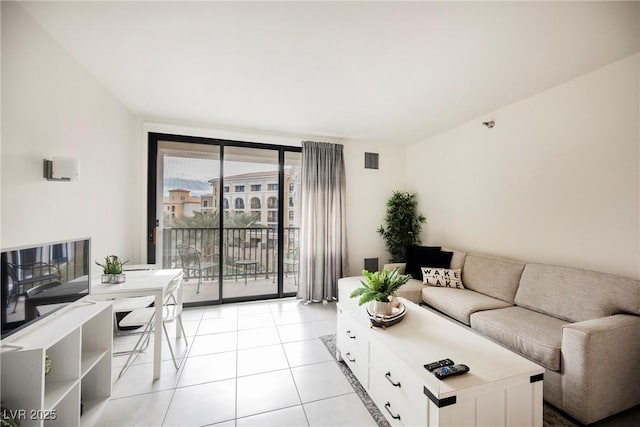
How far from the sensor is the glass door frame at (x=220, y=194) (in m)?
3.28

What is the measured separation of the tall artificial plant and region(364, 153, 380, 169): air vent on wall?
62 centimetres

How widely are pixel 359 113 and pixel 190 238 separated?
285cm

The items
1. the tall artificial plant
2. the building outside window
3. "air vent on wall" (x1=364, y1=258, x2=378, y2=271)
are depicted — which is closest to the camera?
the building outside window

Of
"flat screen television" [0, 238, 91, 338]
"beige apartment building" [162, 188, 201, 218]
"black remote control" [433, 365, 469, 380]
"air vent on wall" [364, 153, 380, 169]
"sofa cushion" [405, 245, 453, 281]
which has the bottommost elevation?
"black remote control" [433, 365, 469, 380]

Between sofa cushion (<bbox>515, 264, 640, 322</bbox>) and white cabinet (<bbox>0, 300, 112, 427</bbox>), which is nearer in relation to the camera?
white cabinet (<bbox>0, 300, 112, 427</bbox>)

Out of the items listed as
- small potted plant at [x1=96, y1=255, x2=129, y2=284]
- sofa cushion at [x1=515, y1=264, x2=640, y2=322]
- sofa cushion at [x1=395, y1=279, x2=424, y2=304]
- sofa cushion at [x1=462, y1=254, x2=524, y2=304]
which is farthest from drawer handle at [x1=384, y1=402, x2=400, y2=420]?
small potted plant at [x1=96, y1=255, x2=129, y2=284]

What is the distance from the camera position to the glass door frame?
3.28 m

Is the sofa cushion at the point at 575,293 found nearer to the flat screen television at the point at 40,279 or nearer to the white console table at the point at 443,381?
the white console table at the point at 443,381

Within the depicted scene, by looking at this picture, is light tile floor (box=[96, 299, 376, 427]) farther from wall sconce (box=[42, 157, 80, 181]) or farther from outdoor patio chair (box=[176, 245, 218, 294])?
wall sconce (box=[42, 157, 80, 181])

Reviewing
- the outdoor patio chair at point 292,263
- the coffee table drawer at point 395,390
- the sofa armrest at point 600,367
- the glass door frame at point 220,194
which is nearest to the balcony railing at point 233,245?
the outdoor patio chair at point 292,263

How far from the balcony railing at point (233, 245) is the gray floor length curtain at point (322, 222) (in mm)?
336

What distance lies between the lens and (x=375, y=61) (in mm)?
2000

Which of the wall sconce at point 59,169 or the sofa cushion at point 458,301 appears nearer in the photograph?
the wall sconce at point 59,169

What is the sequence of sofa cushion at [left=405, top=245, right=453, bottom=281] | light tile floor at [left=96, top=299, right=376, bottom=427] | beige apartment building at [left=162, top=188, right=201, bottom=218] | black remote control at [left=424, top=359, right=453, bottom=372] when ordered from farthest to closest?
beige apartment building at [left=162, top=188, right=201, bottom=218] < sofa cushion at [left=405, top=245, right=453, bottom=281] < light tile floor at [left=96, top=299, right=376, bottom=427] < black remote control at [left=424, top=359, right=453, bottom=372]
